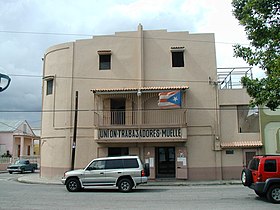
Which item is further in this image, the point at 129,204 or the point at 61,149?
the point at 61,149

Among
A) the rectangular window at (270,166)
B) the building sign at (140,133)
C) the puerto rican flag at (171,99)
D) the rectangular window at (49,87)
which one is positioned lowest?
the rectangular window at (270,166)

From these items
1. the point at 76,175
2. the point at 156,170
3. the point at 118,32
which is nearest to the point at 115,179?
the point at 76,175

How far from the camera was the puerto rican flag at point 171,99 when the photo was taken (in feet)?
75.8

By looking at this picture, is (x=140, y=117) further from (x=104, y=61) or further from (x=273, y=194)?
(x=273, y=194)

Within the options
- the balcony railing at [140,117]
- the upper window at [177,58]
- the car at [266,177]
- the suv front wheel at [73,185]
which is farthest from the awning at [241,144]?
the suv front wheel at [73,185]

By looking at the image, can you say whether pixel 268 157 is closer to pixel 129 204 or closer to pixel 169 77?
pixel 129 204

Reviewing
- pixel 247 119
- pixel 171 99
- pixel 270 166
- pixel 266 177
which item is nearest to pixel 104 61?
pixel 171 99

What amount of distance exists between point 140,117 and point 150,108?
42.3 inches

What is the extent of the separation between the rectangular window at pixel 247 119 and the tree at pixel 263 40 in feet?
40.8

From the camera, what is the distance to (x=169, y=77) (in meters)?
24.9

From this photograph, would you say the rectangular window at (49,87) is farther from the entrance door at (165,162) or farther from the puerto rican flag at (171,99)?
the entrance door at (165,162)

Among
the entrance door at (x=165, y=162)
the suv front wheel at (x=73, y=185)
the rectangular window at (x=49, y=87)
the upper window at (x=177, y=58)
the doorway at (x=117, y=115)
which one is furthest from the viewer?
the rectangular window at (x=49, y=87)

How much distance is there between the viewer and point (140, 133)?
23.4 metres

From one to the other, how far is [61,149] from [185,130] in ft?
31.2
